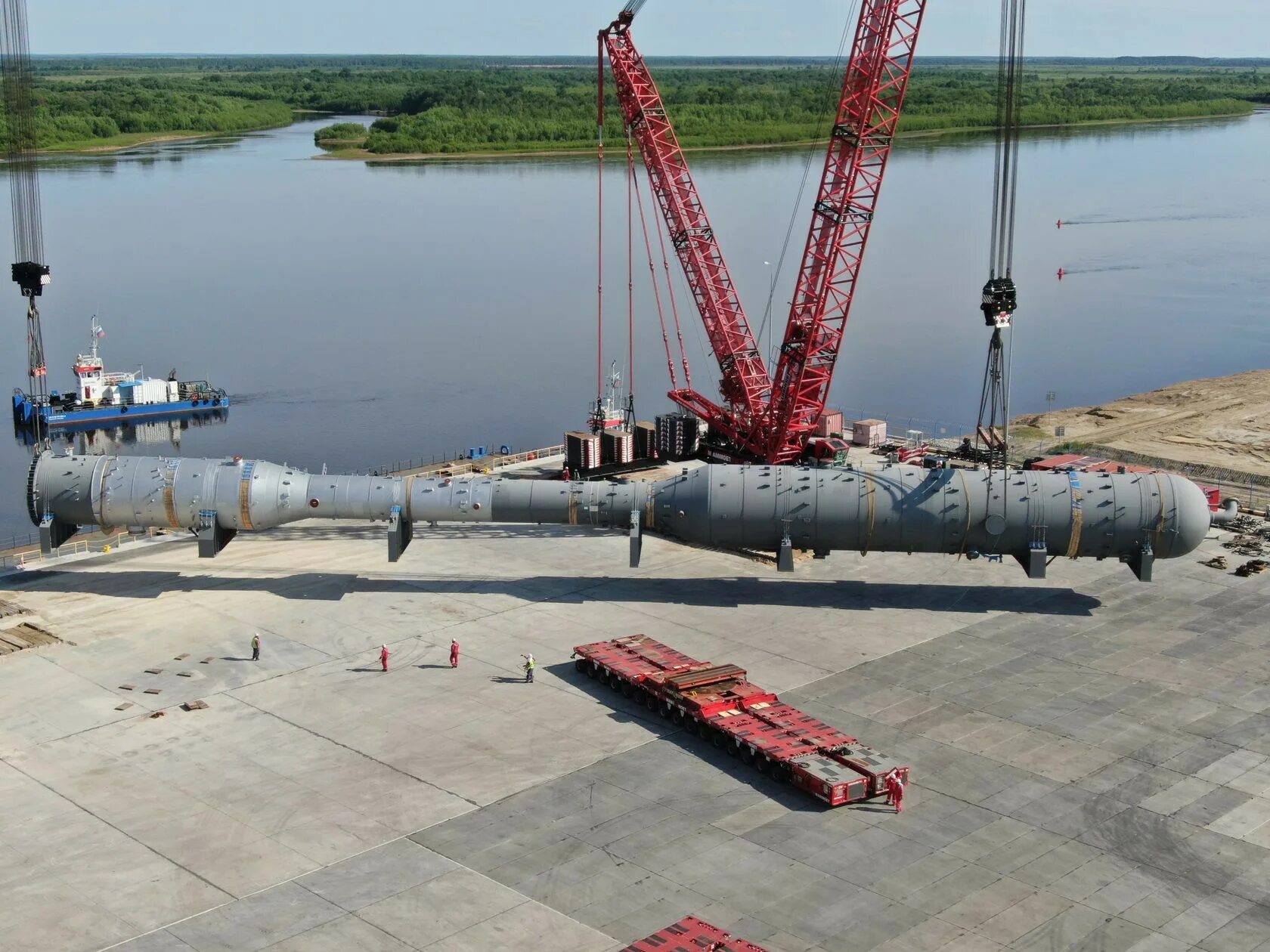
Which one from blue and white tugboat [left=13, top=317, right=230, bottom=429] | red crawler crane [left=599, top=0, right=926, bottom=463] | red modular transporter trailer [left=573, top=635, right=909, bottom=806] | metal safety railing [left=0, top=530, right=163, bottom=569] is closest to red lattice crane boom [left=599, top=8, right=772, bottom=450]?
red crawler crane [left=599, top=0, right=926, bottom=463]

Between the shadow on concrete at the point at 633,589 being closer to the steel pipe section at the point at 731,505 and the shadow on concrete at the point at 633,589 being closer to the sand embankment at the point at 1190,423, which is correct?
the steel pipe section at the point at 731,505

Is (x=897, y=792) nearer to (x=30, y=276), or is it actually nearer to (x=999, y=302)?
(x=999, y=302)

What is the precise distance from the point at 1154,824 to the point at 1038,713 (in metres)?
7.06

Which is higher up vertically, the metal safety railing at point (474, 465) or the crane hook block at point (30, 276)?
the crane hook block at point (30, 276)

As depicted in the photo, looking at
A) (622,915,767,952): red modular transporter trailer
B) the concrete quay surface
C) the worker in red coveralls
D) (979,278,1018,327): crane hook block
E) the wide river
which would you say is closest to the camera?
(622,915,767,952): red modular transporter trailer

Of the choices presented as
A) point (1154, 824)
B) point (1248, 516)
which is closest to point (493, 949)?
point (1154, 824)

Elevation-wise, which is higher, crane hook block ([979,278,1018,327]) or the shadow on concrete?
crane hook block ([979,278,1018,327])

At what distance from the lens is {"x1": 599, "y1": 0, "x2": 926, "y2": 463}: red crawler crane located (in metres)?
64.9

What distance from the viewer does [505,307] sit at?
5285 inches

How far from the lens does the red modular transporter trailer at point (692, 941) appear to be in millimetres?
28875

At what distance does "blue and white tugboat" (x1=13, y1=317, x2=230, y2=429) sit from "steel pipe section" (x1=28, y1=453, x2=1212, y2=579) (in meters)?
41.9

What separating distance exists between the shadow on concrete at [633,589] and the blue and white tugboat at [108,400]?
132 ft

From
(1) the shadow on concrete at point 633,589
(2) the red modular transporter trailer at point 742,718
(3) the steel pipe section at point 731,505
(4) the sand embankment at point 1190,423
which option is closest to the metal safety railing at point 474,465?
(1) the shadow on concrete at point 633,589

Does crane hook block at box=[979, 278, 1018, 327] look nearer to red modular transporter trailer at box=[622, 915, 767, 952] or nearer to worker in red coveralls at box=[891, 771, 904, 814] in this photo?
worker in red coveralls at box=[891, 771, 904, 814]
